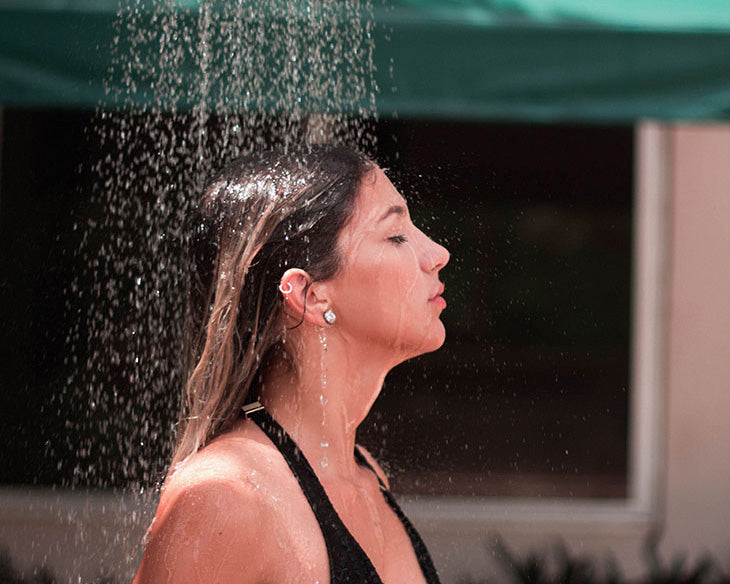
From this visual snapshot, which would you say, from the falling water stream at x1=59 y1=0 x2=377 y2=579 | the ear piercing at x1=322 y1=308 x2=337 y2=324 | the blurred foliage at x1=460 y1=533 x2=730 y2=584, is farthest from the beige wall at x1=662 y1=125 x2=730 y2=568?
the ear piercing at x1=322 y1=308 x2=337 y2=324

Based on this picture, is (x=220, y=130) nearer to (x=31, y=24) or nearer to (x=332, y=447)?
(x=31, y=24)

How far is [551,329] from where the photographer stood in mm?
5031

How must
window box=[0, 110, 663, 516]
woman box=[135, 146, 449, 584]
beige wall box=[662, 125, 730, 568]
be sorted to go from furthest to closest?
beige wall box=[662, 125, 730, 568] < window box=[0, 110, 663, 516] < woman box=[135, 146, 449, 584]

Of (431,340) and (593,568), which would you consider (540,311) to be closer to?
(593,568)

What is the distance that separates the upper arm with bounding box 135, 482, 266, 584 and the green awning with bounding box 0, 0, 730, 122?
157 cm

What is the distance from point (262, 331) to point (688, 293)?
3309 mm

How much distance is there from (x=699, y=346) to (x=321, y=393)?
3272mm

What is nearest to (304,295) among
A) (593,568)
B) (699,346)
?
(593,568)

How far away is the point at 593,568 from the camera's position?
423 cm

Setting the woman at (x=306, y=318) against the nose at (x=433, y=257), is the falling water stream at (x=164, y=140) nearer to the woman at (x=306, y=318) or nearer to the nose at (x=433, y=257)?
the woman at (x=306, y=318)

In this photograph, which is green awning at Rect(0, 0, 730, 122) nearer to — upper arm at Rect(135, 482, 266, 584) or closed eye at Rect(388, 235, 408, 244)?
closed eye at Rect(388, 235, 408, 244)

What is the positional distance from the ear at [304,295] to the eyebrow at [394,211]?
0.15m

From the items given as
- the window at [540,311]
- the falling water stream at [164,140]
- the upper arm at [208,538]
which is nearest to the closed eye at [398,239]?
the upper arm at [208,538]

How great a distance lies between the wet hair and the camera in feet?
5.36
